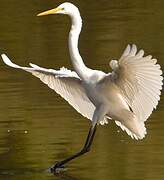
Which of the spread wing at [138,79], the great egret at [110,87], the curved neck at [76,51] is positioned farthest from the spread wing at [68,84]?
the spread wing at [138,79]

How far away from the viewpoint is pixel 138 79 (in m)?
9.19

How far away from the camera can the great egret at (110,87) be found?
356 inches

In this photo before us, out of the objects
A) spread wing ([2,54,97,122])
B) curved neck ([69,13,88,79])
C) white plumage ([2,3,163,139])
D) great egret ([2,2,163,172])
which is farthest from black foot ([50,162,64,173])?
curved neck ([69,13,88,79])

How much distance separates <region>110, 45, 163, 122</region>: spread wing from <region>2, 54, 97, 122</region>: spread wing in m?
0.66

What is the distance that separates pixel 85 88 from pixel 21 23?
12.1 m

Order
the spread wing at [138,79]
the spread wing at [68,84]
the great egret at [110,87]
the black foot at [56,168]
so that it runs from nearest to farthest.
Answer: the spread wing at [138,79], the great egret at [110,87], the black foot at [56,168], the spread wing at [68,84]

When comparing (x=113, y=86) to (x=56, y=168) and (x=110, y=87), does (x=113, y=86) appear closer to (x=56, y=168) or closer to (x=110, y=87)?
(x=110, y=87)

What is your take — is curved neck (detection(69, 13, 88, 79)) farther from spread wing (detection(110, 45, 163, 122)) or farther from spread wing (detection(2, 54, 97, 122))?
spread wing (detection(110, 45, 163, 122))

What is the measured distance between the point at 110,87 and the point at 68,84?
2.54 ft

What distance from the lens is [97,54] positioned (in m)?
16.5

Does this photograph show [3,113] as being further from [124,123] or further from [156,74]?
[156,74]

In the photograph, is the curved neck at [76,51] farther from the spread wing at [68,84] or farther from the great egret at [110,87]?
the spread wing at [68,84]

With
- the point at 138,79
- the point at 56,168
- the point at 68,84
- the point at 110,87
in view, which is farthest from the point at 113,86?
the point at 56,168

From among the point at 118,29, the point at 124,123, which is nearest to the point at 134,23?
the point at 118,29
